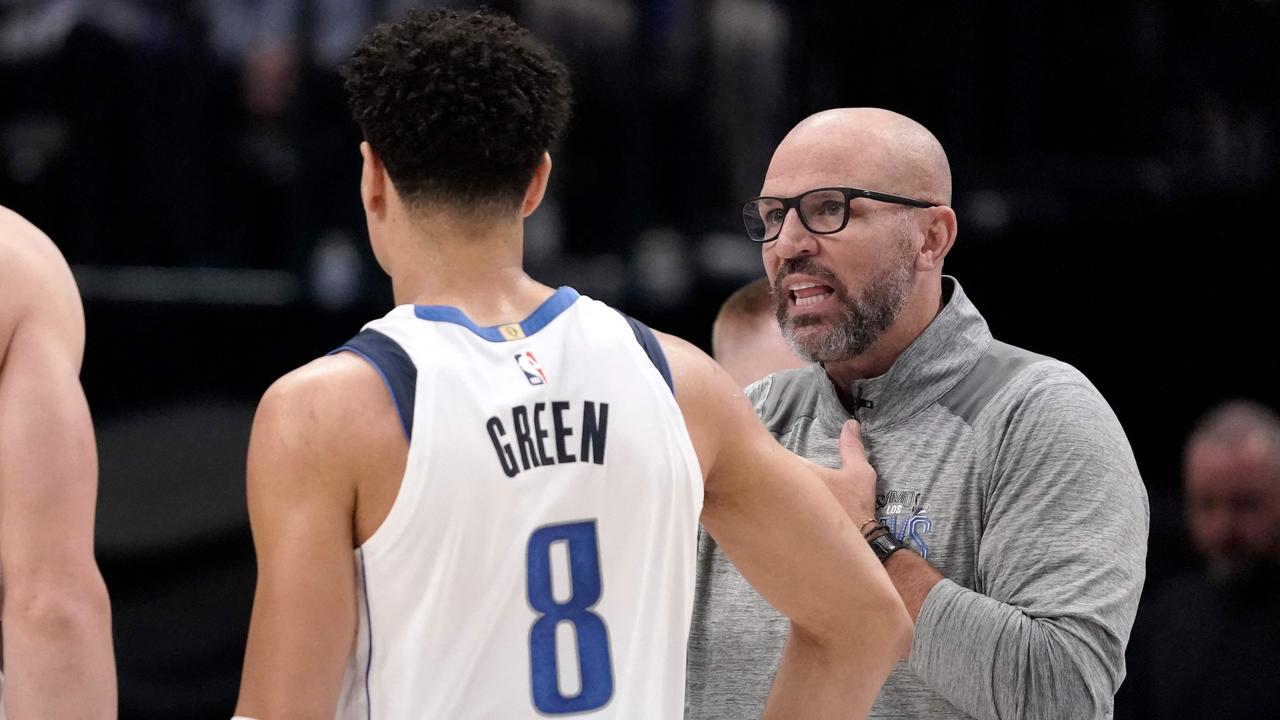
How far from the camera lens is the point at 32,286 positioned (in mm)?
2008

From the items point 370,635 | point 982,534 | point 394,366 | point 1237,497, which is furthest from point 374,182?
point 1237,497

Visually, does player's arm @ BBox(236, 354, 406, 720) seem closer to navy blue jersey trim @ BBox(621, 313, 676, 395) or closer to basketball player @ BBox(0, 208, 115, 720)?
navy blue jersey trim @ BBox(621, 313, 676, 395)

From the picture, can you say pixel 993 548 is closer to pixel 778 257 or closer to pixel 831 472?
pixel 831 472

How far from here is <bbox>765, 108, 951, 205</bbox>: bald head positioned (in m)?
2.27

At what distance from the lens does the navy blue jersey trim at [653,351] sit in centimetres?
161

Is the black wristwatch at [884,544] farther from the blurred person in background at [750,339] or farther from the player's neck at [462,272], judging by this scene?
the blurred person in background at [750,339]

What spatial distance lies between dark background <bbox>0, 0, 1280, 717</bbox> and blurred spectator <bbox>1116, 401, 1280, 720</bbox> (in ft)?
1.48

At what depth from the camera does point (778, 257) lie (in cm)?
231

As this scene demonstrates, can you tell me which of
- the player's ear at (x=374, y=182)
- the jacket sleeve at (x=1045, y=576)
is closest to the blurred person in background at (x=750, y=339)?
the jacket sleeve at (x=1045, y=576)

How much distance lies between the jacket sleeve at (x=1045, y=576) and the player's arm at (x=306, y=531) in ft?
2.84

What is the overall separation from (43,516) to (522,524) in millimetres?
828

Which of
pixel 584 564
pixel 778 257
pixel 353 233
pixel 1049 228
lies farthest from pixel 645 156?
pixel 584 564

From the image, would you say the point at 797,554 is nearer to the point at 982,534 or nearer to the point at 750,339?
the point at 982,534

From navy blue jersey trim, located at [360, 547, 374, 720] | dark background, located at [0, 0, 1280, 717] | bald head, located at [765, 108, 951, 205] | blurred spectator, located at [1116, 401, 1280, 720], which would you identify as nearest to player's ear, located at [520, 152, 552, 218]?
navy blue jersey trim, located at [360, 547, 374, 720]
